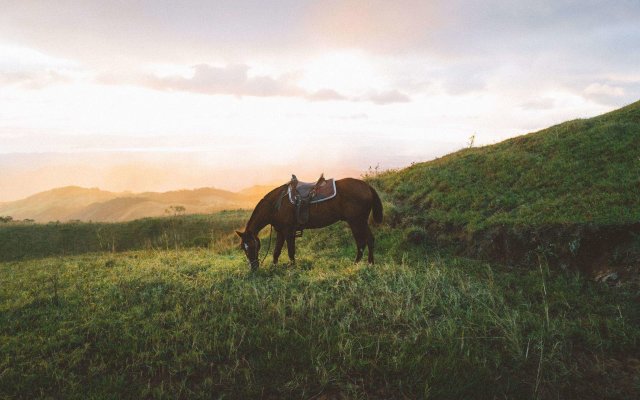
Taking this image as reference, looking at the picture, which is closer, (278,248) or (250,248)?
(250,248)

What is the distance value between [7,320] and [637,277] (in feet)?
41.5

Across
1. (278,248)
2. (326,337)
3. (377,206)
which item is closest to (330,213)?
(377,206)

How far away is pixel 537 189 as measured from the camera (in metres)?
12.5

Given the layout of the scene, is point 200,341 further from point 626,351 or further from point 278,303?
point 626,351

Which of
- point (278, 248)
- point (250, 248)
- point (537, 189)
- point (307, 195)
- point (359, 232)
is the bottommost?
point (278, 248)

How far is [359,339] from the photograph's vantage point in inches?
223

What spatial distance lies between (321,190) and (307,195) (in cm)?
46

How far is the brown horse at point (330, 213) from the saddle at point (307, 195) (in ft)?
0.40

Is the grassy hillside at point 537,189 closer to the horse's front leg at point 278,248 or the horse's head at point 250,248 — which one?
the horse's front leg at point 278,248

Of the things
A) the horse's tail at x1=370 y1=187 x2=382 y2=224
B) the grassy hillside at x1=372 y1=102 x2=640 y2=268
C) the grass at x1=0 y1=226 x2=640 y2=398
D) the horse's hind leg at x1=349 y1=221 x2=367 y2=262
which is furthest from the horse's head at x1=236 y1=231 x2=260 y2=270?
the grassy hillside at x1=372 y1=102 x2=640 y2=268

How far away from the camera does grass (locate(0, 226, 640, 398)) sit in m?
4.70

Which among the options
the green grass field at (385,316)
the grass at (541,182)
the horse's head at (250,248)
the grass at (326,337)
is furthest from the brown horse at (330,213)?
the grass at (541,182)

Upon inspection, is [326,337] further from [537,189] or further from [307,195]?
[537,189]

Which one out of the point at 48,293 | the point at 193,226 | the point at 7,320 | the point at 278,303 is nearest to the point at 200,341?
the point at 278,303
